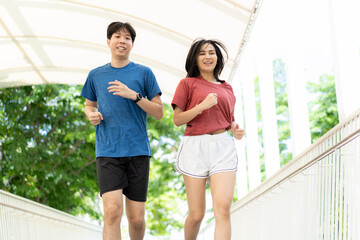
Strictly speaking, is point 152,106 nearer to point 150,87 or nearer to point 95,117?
point 150,87

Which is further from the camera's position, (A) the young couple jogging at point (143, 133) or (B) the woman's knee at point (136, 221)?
(B) the woman's knee at point (136, 221)

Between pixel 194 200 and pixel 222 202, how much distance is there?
14.1 inches

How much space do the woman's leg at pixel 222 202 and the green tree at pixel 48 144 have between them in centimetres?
1090

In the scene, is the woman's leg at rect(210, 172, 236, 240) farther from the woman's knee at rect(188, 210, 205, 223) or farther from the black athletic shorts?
the black athletic shorts

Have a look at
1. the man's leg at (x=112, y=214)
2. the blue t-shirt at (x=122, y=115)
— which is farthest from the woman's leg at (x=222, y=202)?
the man's leg at (x=112, y=214)

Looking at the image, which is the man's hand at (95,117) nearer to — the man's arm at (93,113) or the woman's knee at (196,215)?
the man's arm at (93,113)

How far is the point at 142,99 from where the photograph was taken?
4.60 m

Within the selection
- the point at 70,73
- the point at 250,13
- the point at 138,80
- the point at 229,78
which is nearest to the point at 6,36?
the point at 70,73

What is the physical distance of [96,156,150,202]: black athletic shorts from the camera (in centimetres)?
461

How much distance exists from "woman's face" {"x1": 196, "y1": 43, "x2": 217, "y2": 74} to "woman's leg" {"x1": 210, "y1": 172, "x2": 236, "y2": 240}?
985mm

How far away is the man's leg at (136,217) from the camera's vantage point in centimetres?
479

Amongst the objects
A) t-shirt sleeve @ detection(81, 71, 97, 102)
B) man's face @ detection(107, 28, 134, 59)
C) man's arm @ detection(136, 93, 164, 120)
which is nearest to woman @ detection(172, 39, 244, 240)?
man's arm @ detection(136, 93, 164, 120)

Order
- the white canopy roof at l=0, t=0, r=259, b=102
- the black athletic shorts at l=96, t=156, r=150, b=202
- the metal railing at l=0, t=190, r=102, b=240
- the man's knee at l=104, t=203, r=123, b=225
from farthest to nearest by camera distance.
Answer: the white canopy roof at l=0, t=0, r=259, b=102 → the metal railing at l=0, t=190, r=102, b=240 → the black athletic shorts at l=96, t=156, r=150, b=202 → the man's knee at l=104, t=203, r=123, b=225

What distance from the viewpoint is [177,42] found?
33.1ft
